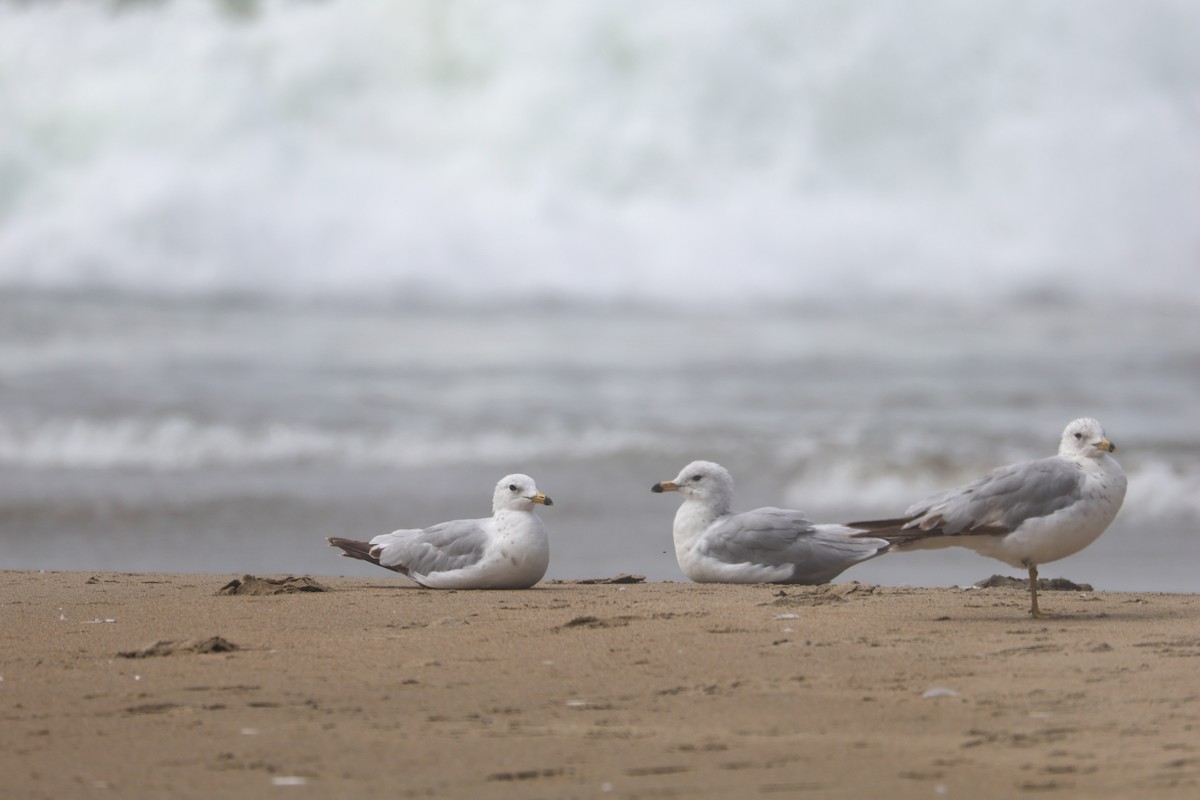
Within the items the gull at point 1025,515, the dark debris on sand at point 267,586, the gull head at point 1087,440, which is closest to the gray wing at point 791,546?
the gull at point 1025,515

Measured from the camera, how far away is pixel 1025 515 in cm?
550

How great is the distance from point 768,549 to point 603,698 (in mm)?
2525

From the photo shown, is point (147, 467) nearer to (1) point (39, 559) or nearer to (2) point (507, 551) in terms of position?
(1) point (39, 559)

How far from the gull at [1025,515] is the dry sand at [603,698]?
233 millimetres

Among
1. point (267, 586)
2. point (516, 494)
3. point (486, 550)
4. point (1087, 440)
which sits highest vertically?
point (1087, 440)

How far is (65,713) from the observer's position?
3938 millimetres

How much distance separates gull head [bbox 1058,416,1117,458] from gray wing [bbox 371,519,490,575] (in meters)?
2.22

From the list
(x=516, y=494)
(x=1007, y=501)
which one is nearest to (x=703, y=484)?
(x=516, y=494)

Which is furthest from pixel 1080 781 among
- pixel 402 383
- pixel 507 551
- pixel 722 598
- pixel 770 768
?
pixel 402 383

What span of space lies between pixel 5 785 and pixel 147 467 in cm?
991

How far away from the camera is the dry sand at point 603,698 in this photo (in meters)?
3.38

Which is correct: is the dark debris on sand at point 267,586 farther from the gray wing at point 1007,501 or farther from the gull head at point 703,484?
the gray wing at point 1007,501

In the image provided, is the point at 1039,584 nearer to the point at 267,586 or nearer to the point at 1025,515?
the point at 1025,515

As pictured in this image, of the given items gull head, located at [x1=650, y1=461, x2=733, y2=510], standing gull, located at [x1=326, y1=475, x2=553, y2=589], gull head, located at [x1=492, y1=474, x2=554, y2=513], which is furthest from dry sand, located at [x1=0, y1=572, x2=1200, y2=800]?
gull head, located at [x1=650, y1=461, x2=733, y2=510]
